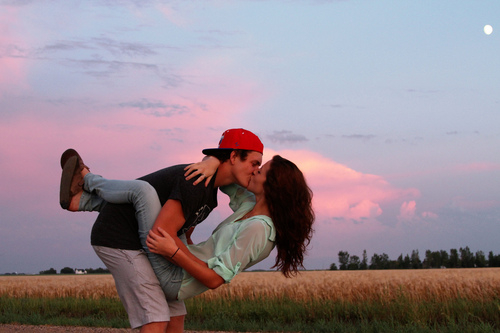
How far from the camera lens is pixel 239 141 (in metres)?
3.71

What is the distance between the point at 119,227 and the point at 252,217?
914 millimetres

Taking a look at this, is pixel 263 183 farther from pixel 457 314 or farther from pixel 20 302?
pixel 20 302

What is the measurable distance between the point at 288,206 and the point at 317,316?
306 inches

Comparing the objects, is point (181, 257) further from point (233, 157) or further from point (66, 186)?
point (66, 186)

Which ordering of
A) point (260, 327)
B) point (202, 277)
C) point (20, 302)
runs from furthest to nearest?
point (20, 302) < point (260, 327) < point (202, 277)

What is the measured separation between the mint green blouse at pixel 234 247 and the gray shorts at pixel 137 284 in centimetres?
18

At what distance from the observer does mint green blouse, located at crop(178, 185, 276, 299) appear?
3.48 metres

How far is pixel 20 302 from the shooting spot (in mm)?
13844

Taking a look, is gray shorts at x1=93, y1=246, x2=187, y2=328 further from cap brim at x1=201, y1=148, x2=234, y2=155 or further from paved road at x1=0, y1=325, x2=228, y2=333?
paved road at x1=0, y1=325, x2=228, y2=333

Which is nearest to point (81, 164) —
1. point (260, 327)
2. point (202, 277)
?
point (202, 277)

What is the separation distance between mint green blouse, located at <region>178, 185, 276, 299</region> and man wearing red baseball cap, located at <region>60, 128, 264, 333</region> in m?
0.18

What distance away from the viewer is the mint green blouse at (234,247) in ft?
11.4

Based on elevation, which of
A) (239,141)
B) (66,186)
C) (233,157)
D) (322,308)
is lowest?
(322,308)

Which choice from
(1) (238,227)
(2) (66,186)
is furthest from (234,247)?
(2) (66,186)
